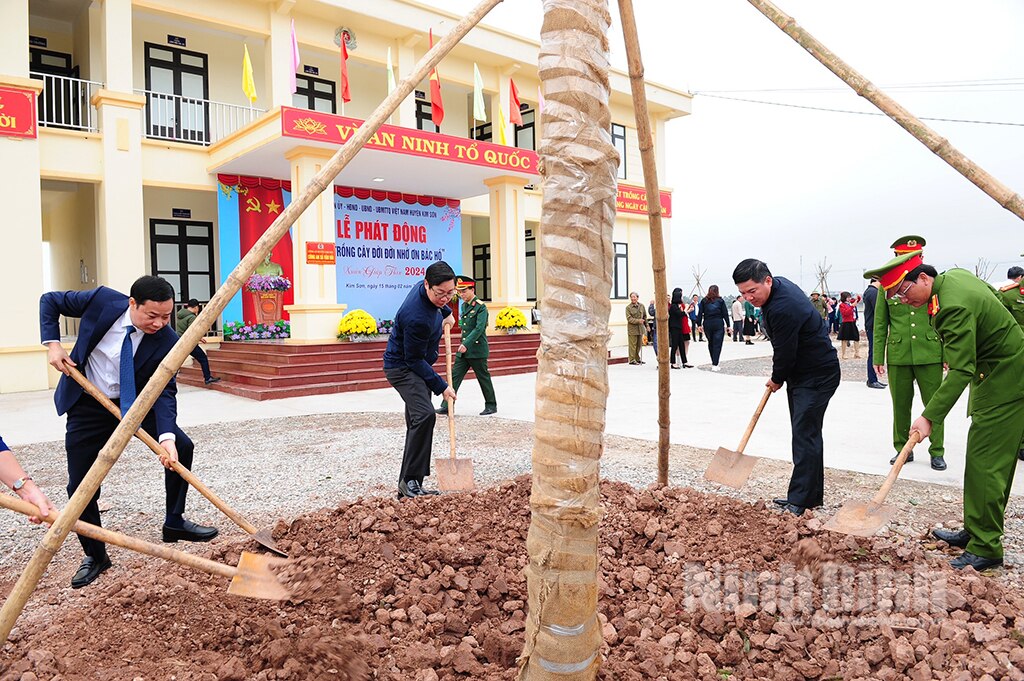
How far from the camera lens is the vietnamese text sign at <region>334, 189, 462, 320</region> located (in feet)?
49.3

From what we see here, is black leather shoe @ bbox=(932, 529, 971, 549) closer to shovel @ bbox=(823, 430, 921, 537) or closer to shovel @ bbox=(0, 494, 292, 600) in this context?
shovel @ bbox=(823, 430, 921, 537)

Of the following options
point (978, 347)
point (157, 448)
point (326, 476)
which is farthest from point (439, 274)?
point (978, 347)

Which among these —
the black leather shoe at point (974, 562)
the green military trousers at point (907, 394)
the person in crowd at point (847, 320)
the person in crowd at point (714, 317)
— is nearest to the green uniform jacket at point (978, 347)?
the black leather shoe at point (974, 562)

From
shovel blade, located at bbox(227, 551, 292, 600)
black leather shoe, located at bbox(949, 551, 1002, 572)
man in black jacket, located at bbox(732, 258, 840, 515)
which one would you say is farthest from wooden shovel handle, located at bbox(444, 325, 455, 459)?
black leather shoe, located at bbox(949, 551, 1002, 572)

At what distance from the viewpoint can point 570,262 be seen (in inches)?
64.6

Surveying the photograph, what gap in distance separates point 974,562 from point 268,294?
43.2ft

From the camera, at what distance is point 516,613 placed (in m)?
2.57

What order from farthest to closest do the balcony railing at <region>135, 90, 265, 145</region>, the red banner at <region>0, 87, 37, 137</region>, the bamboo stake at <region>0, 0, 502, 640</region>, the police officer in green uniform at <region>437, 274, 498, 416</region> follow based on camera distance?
the balcony railing at <region>135, 90, 265, 145</region>, the red banner at <region>0, 87, 37, 137</region>, the police officer in green uniform at <region>437, 274, 498, 416</region>, the bamboo stake at <region>0, 0, 502, 640</region>

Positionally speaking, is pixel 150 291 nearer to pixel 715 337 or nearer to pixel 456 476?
pixel 456 476

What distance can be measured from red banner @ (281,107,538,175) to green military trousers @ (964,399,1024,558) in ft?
29.2

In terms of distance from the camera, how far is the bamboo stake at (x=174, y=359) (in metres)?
1.87

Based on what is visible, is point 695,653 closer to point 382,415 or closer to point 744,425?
point 744,425

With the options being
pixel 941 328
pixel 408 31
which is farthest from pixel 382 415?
pixel 408 31

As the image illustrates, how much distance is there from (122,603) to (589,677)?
2040mm
